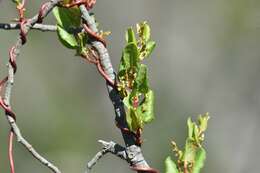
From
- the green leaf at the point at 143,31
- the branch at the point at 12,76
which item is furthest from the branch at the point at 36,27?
the green leaf at the point at 143,31

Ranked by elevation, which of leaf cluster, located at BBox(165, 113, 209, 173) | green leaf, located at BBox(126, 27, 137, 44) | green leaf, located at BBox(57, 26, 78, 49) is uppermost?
green leaf, located at BBox(57, 26, 78, 49)

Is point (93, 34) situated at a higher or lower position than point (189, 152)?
higher

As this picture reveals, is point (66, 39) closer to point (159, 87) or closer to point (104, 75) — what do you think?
point (104, 75)

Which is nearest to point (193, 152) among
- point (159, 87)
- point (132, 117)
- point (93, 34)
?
point (132, 117)

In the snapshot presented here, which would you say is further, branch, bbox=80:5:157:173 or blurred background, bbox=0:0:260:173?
blurred background, bbox=0:0:260:173

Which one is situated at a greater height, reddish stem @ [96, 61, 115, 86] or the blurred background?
the blurred background

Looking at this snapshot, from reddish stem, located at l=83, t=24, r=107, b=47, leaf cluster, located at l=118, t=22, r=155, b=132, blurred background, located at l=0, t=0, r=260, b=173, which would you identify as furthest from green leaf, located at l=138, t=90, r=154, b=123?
blurred background, located at l=0, t=0, r=260, b=173

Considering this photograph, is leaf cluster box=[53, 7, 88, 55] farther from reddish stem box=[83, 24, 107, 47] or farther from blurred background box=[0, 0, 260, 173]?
blurred background box=[0, 0, 260, 173]

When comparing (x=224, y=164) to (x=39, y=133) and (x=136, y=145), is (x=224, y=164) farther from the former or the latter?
(x=136, y=145)
